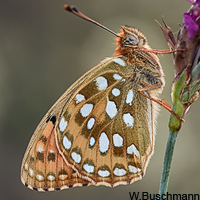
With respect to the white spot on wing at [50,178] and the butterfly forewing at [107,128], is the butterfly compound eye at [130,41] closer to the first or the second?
the butterfly forewing at [107,128]

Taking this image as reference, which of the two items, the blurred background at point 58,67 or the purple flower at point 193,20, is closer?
the purple flower at point 193,20

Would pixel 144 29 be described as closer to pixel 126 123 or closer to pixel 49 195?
pixel 49 195

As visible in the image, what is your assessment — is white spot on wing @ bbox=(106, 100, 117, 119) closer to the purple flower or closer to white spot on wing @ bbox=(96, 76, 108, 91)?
white spot on wing @ bbox=(96, 76, 108, 91)

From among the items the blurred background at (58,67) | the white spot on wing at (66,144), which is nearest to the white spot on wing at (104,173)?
the white spot on wing at (66,144)

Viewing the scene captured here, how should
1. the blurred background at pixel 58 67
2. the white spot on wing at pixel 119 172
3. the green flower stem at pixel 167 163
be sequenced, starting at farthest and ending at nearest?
the blurred background at pixel 58 67 → the white spot on wing at pixel 119 172 → the green flower stem at pixel 167 163

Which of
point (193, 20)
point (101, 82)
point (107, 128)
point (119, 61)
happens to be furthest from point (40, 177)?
point (193, 20)

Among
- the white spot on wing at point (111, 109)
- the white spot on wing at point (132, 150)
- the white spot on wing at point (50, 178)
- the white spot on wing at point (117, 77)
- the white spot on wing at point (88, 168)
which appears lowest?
the white spot on wing at point (50, 178)

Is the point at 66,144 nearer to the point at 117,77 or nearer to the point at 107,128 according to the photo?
the point at 107,128
